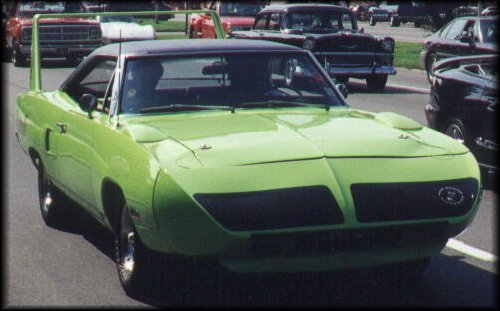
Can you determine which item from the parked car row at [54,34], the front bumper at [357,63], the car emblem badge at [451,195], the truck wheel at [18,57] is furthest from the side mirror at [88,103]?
the truck wheel at [18,57]

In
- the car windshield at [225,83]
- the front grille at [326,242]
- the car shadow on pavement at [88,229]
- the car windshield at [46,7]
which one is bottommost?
the car windshield at [46,7]

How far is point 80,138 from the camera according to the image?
6320mm

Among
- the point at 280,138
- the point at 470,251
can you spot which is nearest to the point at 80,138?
the point at 280,138

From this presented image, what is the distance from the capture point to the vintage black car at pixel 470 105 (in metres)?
8.99

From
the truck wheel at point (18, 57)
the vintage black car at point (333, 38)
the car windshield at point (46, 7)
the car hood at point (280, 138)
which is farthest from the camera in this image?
the car windshield at point (46, 7)

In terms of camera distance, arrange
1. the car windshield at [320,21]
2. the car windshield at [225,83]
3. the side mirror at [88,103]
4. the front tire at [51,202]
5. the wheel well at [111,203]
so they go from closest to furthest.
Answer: the wheel well at [111,203] < the car windshield at [225,83] < the side mirror at [88,103] < the front tire at [51,202] < the car windshield at [320,21]

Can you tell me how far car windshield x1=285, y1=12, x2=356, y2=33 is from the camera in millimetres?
20547

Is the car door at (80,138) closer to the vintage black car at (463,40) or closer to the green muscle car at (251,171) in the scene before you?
the green muscle car at (251,171)

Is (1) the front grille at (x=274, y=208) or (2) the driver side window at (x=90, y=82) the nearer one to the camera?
(1) the front grille at (x=274, y=208)

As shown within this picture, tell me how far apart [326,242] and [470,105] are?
500cm

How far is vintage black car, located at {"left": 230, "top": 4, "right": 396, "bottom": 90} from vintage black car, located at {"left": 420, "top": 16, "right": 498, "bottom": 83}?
1.67 m

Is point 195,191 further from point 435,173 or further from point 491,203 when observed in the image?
point 491,203

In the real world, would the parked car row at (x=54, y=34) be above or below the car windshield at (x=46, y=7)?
below

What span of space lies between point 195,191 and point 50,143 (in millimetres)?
2560
